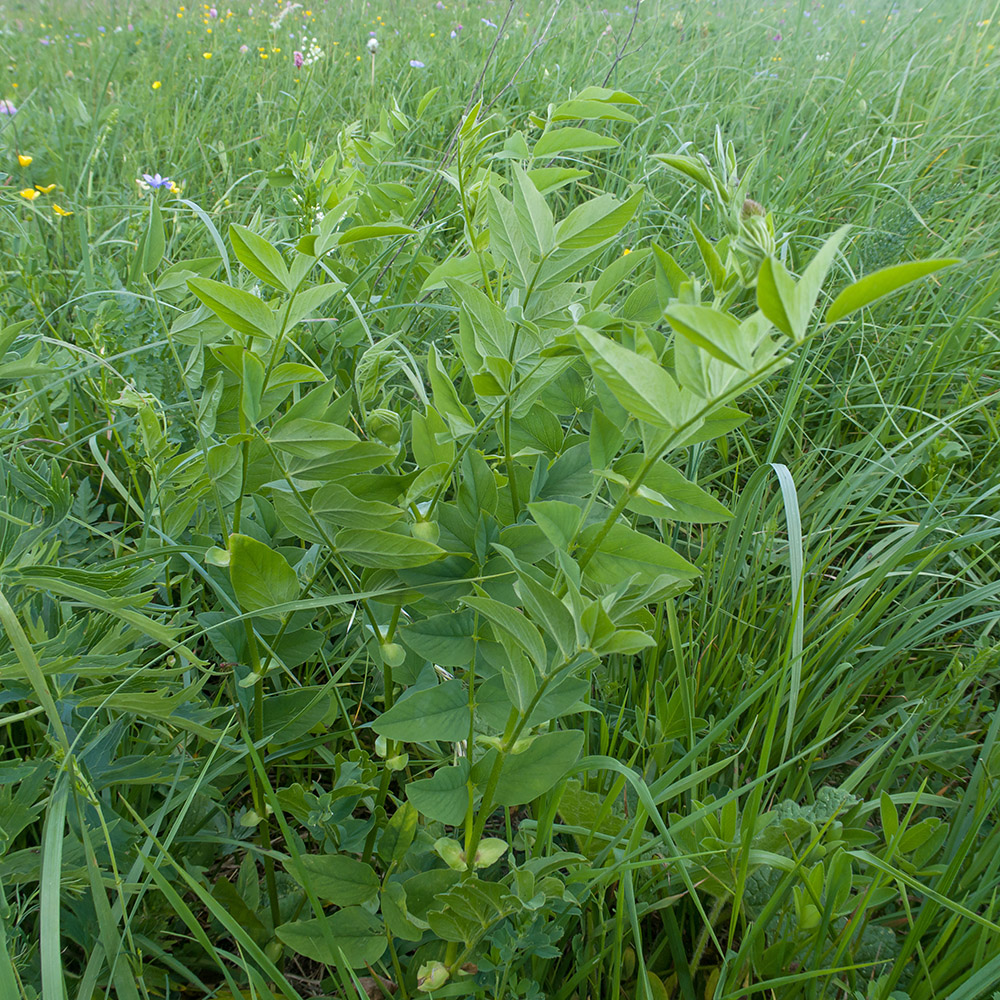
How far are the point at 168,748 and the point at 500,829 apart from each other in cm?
43

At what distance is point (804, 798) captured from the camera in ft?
3.53

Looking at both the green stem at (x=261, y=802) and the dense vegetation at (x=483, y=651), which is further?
the green stem at (x=261, y=802)

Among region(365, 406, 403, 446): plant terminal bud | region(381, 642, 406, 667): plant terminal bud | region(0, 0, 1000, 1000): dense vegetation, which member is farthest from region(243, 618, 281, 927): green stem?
region(365, 406, 403, 446): plant terminal bud

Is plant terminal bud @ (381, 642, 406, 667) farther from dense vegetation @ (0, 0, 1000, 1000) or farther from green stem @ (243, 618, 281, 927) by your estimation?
green stem @ (243, 618, 281, 927)

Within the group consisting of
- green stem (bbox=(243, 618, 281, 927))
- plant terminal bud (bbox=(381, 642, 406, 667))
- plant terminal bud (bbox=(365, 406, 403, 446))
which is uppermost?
plant terminal bud (bbox=(365, 406, 403, 446))

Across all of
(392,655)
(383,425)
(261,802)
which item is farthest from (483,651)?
(261,802)

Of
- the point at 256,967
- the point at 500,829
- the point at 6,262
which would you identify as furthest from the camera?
the point at 6,262

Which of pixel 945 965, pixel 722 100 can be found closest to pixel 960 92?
pixel 722 100

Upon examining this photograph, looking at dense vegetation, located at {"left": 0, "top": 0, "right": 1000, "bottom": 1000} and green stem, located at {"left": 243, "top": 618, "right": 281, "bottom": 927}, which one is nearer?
dense vegetation, located at {"left": 0, "top": 0, "right": 1000, "bottom": 1000}

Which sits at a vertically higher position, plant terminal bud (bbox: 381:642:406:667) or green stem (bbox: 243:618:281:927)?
plant terminal bud (bbox: 381:642:406:667)

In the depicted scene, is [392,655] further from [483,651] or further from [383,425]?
[383,425]

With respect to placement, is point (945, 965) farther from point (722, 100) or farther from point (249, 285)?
point (722, 100)

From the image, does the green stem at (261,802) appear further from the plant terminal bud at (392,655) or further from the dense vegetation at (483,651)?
the plant terminal bud at (392,655)

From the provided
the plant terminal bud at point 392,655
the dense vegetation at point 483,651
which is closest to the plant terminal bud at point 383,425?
the dense vegetation at point 483,651
